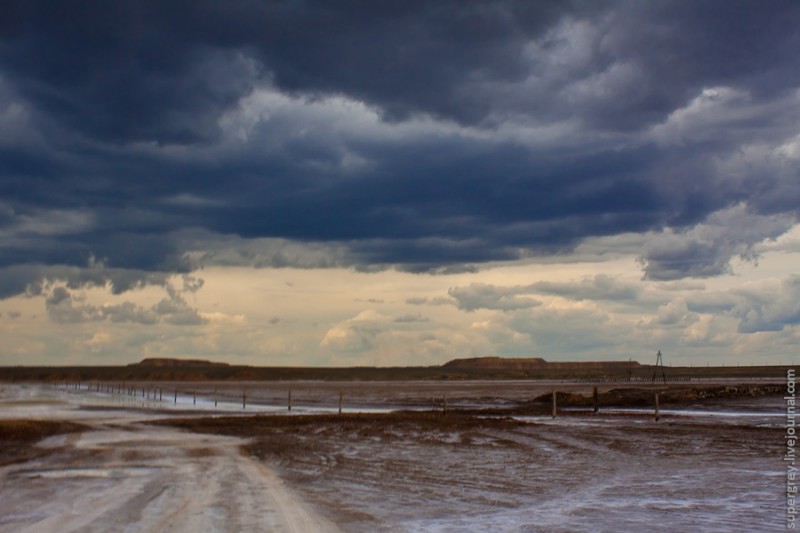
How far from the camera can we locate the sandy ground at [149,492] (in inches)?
572

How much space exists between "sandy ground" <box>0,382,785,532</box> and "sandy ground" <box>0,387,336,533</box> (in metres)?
0.05

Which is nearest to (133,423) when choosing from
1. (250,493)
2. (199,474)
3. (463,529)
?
(199,474)

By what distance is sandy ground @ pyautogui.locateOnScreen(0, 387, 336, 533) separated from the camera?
47.6 feet

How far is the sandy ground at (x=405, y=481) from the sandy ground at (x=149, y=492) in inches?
Result: 2.0

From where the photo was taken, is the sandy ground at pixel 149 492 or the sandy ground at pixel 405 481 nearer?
the sandy ground at pixel 149 492

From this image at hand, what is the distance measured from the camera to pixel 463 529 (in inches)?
574

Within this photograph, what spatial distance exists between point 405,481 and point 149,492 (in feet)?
22.4

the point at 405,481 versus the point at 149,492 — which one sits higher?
the point at 149,492

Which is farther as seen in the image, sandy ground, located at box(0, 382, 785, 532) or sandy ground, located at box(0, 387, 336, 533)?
sandy ground, located at box(0, 382, 785, 532)

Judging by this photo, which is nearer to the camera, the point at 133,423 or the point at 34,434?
the point at 34,434

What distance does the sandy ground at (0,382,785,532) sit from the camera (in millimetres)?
15188

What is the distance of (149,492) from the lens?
18391mm

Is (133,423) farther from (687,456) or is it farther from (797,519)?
(797,519)

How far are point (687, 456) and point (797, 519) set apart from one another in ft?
40.7
